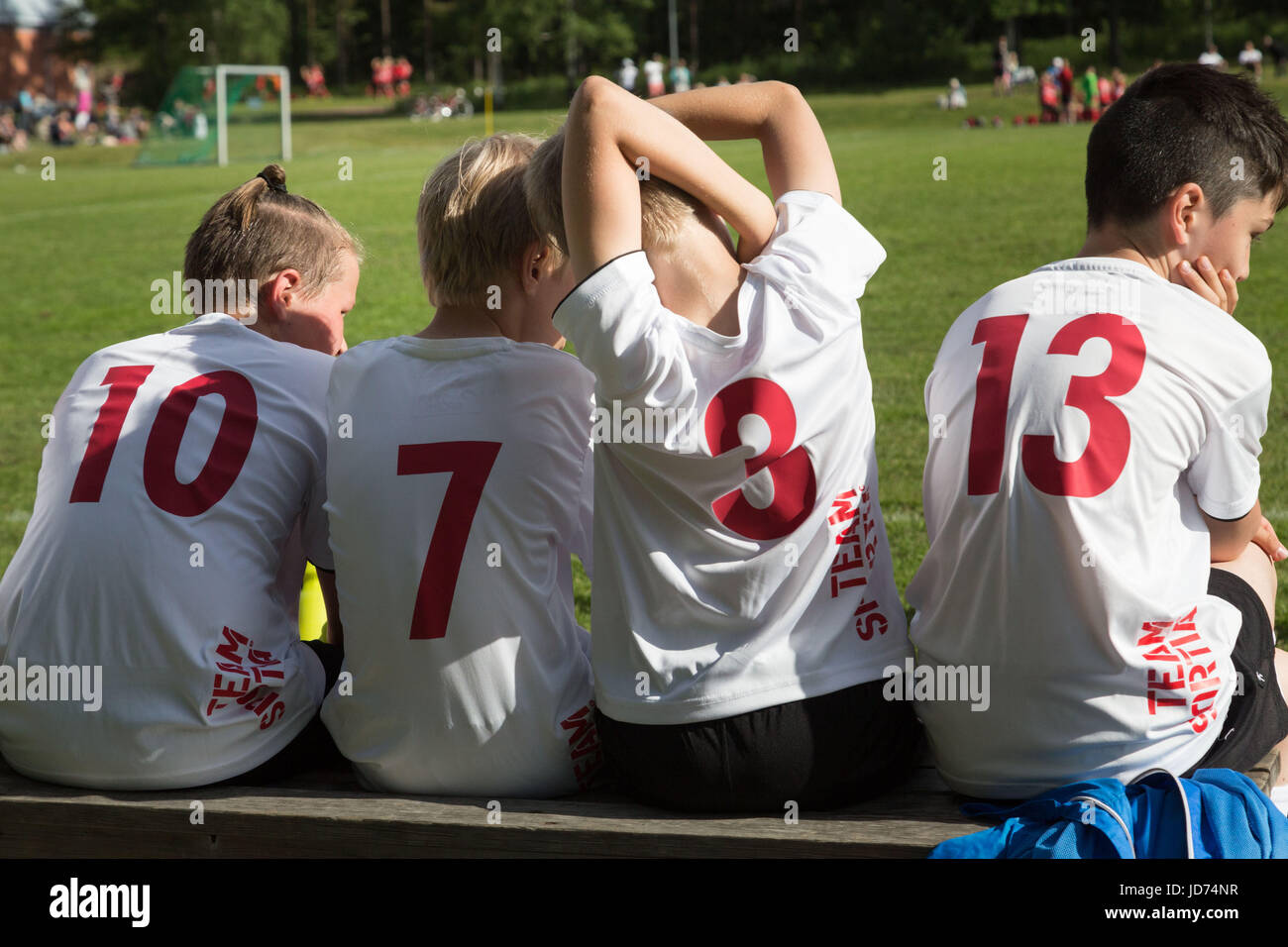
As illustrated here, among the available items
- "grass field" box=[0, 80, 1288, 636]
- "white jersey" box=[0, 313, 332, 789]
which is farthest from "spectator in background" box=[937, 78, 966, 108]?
"white jersey" box=[0, 313, 332, 789]

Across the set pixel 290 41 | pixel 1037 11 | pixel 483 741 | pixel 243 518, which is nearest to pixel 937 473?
pixel 483 741

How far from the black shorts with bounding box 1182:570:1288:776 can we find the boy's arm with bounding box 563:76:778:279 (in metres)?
1.36

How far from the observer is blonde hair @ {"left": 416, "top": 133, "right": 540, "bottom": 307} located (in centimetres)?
274

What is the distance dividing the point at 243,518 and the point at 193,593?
0.64 feet

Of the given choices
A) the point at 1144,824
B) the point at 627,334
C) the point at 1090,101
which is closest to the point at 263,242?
the point at 627,334

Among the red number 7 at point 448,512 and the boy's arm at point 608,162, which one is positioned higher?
the boy's arm at point 608,162

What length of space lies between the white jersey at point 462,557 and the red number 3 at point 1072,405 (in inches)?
31.8

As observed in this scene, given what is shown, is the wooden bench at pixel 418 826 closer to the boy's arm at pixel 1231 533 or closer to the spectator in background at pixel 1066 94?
the boy's arm at pixel 1231 533

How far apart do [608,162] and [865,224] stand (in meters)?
13.7

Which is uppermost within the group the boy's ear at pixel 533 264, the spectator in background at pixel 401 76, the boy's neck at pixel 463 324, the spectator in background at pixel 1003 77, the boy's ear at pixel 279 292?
the spectator in background at pixel 401 76

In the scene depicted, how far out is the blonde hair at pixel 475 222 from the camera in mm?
2742

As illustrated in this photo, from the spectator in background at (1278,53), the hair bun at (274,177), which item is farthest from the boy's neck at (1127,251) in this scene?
the spectator in background at (1278,53)

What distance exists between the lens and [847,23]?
6594 cm

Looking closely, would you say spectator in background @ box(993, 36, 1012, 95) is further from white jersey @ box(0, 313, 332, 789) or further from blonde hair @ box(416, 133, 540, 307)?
white jersey @ box(0, 313, 332, 789)
